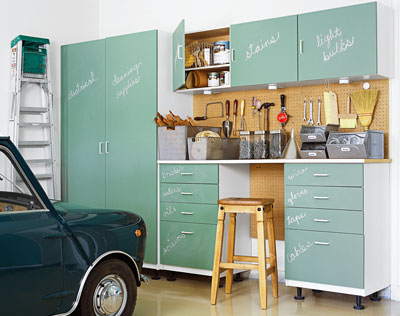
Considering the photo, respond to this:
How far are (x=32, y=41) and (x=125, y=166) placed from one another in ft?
4.86

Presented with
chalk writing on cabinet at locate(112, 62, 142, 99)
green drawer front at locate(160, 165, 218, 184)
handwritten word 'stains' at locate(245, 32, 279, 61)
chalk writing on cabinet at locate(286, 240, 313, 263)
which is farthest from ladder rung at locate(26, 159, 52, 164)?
chalk writing on cabinet at locate(286, 240, 313, 263)

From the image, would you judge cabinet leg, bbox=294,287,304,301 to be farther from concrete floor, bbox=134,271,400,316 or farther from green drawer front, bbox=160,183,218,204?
green drawer front, bbox=160,183,218,204

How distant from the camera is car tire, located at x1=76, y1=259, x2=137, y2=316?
3.37 metres

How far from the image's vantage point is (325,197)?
430cm

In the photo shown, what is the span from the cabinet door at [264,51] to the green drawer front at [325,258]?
4.29 ft

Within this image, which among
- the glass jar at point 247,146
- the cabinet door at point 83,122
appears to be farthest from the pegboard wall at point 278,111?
the cabinet door at point 83,122

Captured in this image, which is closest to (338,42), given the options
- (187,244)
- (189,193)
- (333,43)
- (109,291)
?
(333,43)

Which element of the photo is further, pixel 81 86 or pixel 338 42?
pixel 81 86

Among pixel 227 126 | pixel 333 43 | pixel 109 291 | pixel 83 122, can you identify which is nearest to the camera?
pixel 109 291

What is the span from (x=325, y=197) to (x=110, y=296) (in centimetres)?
177

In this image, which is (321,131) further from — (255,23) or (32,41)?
(32,41)

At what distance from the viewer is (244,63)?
491 cm

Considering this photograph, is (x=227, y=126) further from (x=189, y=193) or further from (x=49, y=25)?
(x=49, y=25)

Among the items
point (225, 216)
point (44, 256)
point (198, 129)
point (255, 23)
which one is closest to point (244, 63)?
point (255, 23)
